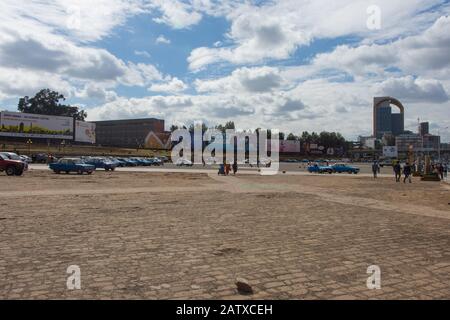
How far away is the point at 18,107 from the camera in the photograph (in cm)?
16612

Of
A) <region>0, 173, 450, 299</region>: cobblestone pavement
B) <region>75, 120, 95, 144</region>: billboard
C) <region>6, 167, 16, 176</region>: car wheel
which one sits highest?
<region>75, 120, 95, 144</region>: billboard

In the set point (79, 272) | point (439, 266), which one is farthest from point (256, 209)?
point (79, 272)

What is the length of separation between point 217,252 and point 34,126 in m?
102

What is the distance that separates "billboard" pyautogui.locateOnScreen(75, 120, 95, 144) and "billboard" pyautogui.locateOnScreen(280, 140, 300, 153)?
203ft

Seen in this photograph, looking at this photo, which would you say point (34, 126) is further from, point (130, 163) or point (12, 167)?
point (12, 167)

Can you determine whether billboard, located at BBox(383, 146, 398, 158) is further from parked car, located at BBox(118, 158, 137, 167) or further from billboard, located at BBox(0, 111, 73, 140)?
parked car, located at BBox(118, 158, 137, 167)

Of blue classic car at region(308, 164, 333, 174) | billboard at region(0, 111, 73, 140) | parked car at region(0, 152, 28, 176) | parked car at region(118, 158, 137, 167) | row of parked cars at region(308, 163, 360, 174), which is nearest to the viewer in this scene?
parked car at region(0, 152, 28, 176)

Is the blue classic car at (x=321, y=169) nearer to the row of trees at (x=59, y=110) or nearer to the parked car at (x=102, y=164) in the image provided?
the parked car at (x=102, y=164)

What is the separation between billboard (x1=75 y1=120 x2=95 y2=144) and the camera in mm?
107537

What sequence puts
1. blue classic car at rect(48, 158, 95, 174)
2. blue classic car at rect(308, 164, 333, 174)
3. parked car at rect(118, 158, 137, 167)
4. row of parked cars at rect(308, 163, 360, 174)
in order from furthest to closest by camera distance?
1. parked car at rect(118, 158, 137, 167)
2. row of parked cars at rect(308, 163, 360, 174)
3. blue classic car at rect(308, 164, 333, 174)
4. blue classic car at rect(48, 158, 95, 174)

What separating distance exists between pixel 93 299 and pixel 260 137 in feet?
371

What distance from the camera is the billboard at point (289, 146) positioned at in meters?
142

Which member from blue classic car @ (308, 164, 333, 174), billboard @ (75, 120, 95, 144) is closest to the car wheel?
blue classic car @ (308, 164, 333, 174)
